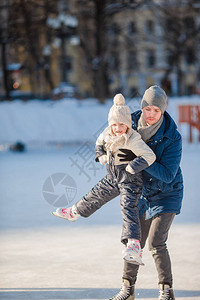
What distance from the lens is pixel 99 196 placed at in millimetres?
3711

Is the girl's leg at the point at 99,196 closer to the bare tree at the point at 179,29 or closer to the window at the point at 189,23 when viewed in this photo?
the bare tree at the point at 179,29

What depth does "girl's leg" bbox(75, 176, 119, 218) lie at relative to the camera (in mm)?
3672

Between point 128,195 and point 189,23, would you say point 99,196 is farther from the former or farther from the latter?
point 189,23

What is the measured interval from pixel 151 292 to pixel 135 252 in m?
0.67

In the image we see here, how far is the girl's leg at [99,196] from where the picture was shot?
3672mm

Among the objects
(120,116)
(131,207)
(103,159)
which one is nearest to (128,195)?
(131,207)

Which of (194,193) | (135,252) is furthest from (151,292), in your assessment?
(194,193)

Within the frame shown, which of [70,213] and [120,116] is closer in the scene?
[120,116]

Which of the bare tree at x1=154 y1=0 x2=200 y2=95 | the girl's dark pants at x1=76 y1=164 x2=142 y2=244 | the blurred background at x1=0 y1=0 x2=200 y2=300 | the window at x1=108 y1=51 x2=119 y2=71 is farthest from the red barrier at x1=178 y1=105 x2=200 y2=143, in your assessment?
the window at x1=108 y1=51 x2=119 y2=71

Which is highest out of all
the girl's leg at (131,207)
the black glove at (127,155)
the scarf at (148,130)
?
the scarf at (148,130)

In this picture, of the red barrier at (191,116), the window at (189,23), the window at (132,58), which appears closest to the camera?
the red barrier at (191,116)

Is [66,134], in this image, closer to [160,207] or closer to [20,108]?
[20,108]

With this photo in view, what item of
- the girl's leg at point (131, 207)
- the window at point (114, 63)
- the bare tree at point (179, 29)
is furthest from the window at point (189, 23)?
the girl's leg at point (131, 207)

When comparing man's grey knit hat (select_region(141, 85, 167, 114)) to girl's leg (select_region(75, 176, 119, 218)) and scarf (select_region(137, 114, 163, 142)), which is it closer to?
scarf (select_region(137, 114, 163, 142))
